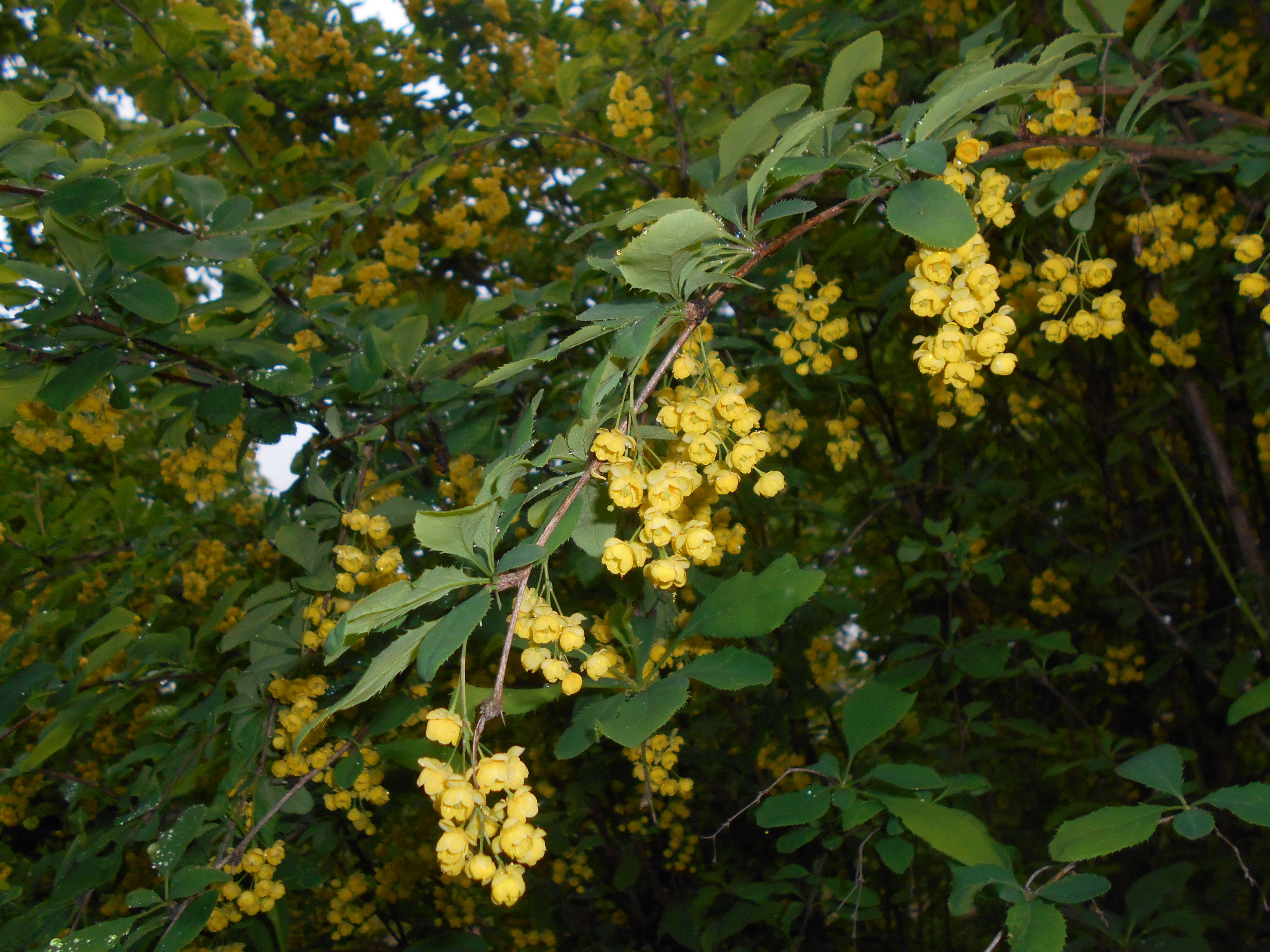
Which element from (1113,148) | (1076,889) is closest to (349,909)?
(1076,889)

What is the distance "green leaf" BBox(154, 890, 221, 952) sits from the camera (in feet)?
3.86

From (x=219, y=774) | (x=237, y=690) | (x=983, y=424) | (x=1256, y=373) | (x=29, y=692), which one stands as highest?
(x=29, y=692)

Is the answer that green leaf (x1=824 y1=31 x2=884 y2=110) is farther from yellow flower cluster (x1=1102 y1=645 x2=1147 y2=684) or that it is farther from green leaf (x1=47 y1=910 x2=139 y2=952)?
yellow flower cluster (x1=1102 y1=645 x2=1147 y2=684)

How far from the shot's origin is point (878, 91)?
8.66 ft

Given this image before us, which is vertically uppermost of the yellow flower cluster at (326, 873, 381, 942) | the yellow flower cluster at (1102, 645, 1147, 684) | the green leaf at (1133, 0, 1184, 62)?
the green leaf at (1133, 0, 1184, 62)

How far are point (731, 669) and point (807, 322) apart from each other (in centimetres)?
87

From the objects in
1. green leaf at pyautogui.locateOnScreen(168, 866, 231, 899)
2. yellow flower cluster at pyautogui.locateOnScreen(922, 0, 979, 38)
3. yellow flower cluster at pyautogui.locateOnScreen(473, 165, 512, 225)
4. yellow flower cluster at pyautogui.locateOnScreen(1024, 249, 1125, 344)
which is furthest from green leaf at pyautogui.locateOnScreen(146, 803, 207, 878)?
yellow flower cluster at pyautogui.locateOnScreen(922, 0, 979, 38)

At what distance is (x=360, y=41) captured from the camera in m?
3.88

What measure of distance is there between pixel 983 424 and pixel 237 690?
3.38 m

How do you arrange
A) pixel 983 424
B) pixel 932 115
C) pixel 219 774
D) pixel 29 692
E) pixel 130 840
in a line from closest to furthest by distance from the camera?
pixel 932 115 < pixel 130 840 < pixel 29 692 < pixel 219 774 < pixel 983 424

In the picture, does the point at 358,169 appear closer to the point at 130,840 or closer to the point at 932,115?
the point at 130,840

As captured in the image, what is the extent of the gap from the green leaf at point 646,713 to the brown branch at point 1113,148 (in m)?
0.87

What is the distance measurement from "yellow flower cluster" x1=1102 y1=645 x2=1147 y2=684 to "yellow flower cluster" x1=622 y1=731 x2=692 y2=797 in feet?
6.80

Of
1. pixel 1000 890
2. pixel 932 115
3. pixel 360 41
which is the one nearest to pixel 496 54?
pixel 360 41
